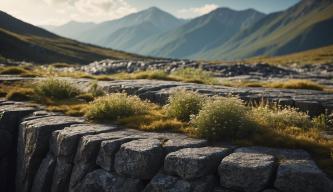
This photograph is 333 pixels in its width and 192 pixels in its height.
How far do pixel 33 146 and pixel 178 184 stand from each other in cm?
548

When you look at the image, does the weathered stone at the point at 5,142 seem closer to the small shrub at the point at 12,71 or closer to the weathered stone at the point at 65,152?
the weathered stone at the point at 65,152

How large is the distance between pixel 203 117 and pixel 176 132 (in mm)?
1072

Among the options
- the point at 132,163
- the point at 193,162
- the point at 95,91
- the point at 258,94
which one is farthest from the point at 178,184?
the point at 95,91

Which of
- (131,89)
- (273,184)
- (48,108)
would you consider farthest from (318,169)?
(131,89)

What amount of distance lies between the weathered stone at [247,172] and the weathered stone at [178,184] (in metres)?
0.29

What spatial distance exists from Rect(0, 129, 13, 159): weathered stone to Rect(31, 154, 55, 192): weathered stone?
2418 millimetres

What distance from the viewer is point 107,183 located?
9.90 metres

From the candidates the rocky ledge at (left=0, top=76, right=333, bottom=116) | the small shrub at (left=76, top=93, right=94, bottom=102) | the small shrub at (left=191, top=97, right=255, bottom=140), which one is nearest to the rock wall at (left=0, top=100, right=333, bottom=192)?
the small shrub at (left=191, top=97, right=255, bottom=140)

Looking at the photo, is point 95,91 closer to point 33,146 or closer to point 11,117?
point 11,117

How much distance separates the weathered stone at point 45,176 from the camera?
11.6m

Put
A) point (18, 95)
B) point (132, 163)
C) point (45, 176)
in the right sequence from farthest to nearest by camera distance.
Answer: point (18, 95), point (45, 176), point (132, 163)

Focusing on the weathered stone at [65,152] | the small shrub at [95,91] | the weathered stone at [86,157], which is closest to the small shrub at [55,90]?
the small shrub at [95,91]

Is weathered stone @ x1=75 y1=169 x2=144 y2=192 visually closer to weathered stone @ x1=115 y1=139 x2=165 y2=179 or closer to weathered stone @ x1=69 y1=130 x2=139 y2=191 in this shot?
weathered stone @ x1=115 y1=139 x2=165 y2=179

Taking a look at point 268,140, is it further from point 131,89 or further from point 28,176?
point 131,89
